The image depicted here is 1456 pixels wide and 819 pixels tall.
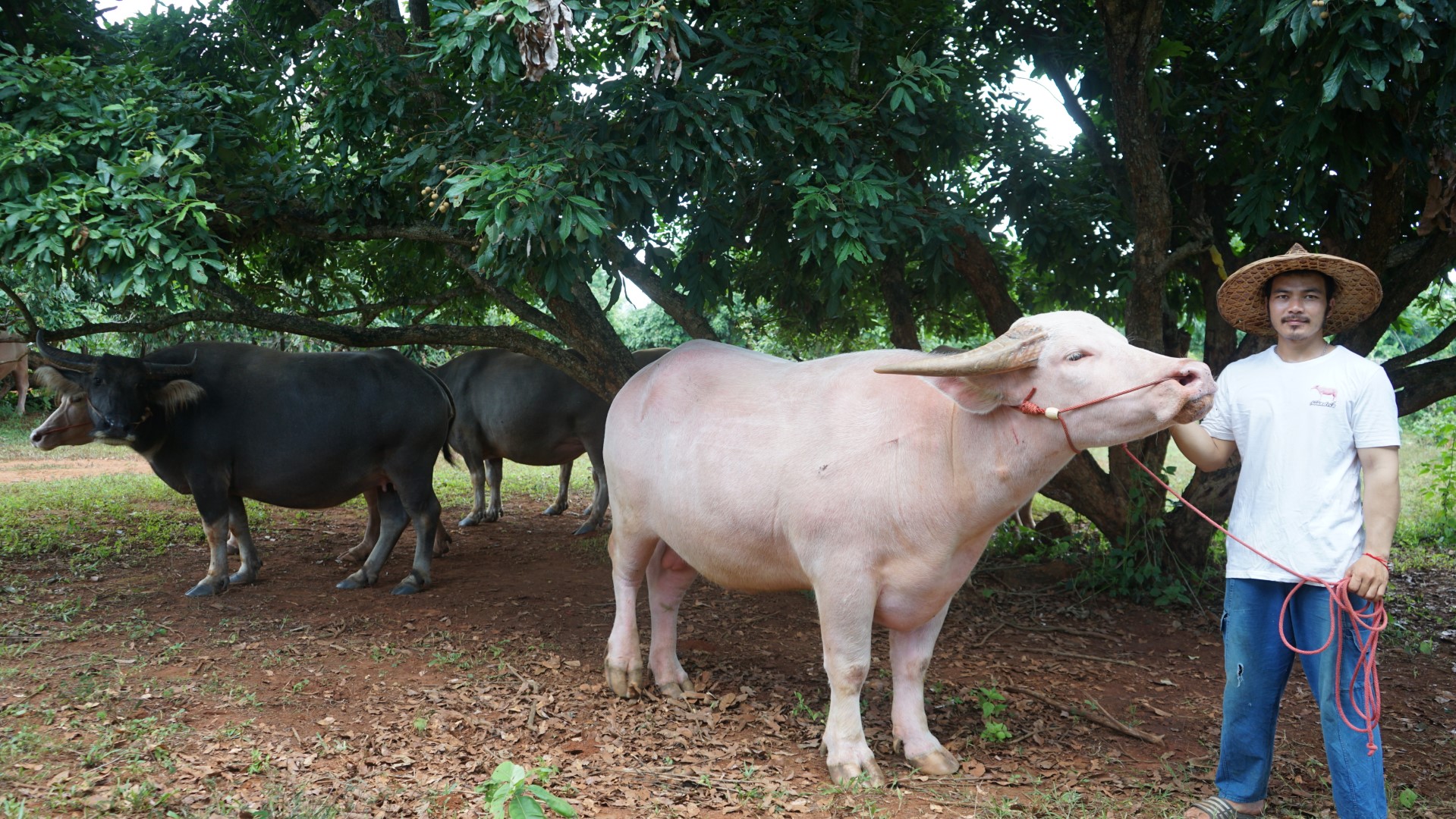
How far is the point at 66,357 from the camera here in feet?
23.3

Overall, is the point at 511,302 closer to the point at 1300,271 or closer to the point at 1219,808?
the point at 1300,271

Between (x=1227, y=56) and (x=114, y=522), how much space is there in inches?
407

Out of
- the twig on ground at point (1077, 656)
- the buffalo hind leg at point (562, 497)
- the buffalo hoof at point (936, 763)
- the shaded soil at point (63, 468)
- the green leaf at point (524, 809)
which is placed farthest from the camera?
the shaded soil at point (63, 468)

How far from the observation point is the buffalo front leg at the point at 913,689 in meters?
4.35

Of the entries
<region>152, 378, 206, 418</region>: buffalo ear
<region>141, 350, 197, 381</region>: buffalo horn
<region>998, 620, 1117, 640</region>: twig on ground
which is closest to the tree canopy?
<region>141, 350, 197, 381</region>: buffalo horn

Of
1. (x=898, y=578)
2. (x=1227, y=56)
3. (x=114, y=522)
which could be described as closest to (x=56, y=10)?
(x=114, y=522)

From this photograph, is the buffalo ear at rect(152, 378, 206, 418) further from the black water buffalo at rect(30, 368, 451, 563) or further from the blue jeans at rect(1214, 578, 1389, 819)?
the blue jeans at rect(1214, 578, 1389, 819)

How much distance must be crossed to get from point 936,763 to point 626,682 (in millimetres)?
1673

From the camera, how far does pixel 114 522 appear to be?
9.98 metres

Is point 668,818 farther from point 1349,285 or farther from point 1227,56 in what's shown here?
point 1227,56

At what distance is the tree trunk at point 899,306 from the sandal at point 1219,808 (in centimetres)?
424

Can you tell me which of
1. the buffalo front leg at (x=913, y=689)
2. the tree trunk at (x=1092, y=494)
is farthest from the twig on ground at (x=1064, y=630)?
the buffalo front leg at (x=913, y=689)

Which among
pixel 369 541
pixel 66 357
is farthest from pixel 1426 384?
pixel 66 357

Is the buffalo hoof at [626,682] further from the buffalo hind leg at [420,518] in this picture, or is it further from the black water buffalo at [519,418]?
the black water buffalo at [519,418]
